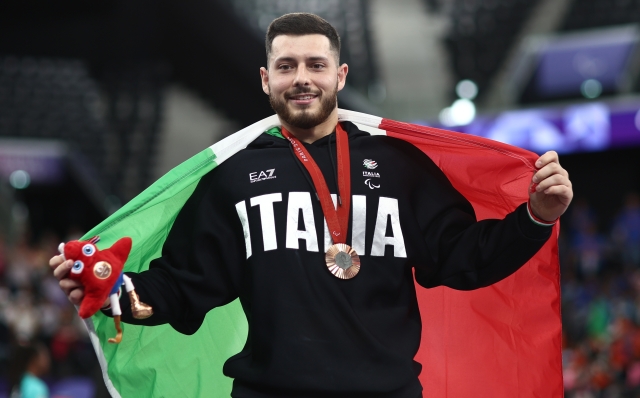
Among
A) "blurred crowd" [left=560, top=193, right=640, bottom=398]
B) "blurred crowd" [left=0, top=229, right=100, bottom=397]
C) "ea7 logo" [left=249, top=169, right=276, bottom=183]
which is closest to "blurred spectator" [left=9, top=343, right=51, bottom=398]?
"blurred crowd" [left=0, top=229, right=100, bottom=397]

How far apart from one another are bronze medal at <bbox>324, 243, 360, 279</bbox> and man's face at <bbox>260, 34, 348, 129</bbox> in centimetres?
42

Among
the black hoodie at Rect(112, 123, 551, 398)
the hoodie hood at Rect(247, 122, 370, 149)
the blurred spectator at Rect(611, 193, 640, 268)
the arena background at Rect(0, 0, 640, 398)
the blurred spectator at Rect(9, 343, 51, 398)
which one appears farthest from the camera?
the arena background at Rect(0, 0, 640, 398)

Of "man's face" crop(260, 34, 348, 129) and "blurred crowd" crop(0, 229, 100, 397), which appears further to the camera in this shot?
"blurred crowd" crop(0, 229, 100, 397)

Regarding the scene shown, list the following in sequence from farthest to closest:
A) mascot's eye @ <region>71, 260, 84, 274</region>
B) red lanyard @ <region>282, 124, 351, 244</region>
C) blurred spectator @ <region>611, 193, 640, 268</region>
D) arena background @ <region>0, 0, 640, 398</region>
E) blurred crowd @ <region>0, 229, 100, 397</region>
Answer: arena background @ <region>0, 0, 640, 398</region> < blurred spectator @ <region>611, 193, 640, 268</region> < blurred crowd @ <region>0, 229, 100, 397</region> < red lanyard @ <region>282, 124, 351, 244</region> < mascot's eye @ <region>71, 260, 84, 274</region>

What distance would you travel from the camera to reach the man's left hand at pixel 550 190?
2434mm

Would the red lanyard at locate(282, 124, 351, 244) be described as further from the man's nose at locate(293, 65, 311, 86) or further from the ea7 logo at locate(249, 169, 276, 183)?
the man's nose at locate(293, 65, 311, 86)

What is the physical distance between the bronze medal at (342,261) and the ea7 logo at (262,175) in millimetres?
305

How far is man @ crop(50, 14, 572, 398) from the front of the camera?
2412 mm

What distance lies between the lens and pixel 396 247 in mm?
2553

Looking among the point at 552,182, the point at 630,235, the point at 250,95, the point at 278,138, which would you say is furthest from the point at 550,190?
the point at 250,95

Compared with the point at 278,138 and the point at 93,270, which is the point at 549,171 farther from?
the point at 93,270

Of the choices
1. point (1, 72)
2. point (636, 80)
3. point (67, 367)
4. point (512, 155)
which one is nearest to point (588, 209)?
point (636, 80)

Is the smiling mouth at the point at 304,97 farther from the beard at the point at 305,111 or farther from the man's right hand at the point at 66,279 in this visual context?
the man's right hand at the point at 66,279

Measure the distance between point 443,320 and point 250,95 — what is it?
1264 centimetres
